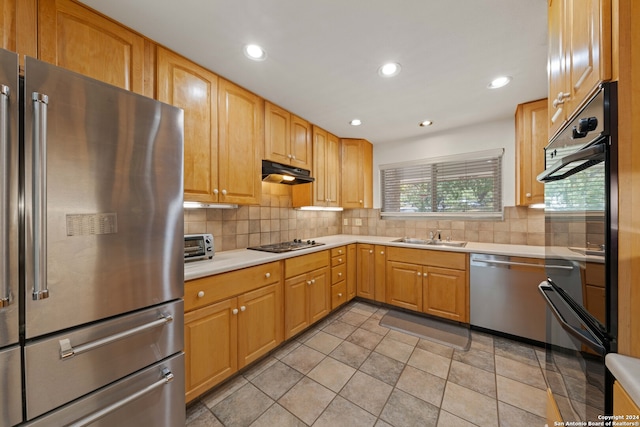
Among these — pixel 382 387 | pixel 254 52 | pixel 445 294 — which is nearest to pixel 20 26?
pixel 254 52

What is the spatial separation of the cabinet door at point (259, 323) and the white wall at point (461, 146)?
2.25m

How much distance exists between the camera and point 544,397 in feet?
4.99

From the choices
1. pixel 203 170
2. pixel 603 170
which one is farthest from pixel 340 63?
pixel 603 170

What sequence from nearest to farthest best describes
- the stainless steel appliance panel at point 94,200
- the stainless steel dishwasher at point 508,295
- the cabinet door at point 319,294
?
1. the stainless steel appliance panel at point 94,200
2. the stainless steel dishwasher at point 508,295
3. the cabinet door at point 319,294

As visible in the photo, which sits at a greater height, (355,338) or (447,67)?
(447,67)

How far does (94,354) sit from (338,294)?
7.30ft

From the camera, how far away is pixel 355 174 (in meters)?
3.38

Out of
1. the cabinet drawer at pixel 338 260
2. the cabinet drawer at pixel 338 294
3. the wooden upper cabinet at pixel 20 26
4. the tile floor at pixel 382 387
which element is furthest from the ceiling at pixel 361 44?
the tile floor at pixel 382 387

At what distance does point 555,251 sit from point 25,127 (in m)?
2.17

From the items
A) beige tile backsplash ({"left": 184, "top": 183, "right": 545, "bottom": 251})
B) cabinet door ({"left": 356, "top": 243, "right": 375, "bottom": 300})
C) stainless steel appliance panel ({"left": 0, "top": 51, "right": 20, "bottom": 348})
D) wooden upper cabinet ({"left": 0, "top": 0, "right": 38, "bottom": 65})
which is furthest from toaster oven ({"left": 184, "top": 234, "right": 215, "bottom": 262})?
cabinet door ({"left": 356, "top": 243, "right": 375, "bottom": 300})

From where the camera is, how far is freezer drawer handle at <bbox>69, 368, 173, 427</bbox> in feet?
2.88

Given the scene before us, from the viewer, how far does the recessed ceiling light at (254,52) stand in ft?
4.87

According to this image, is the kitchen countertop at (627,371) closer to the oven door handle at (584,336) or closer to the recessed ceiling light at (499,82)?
the oven door handle at (584,336)

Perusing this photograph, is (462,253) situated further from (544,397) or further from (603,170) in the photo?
(603,170)
